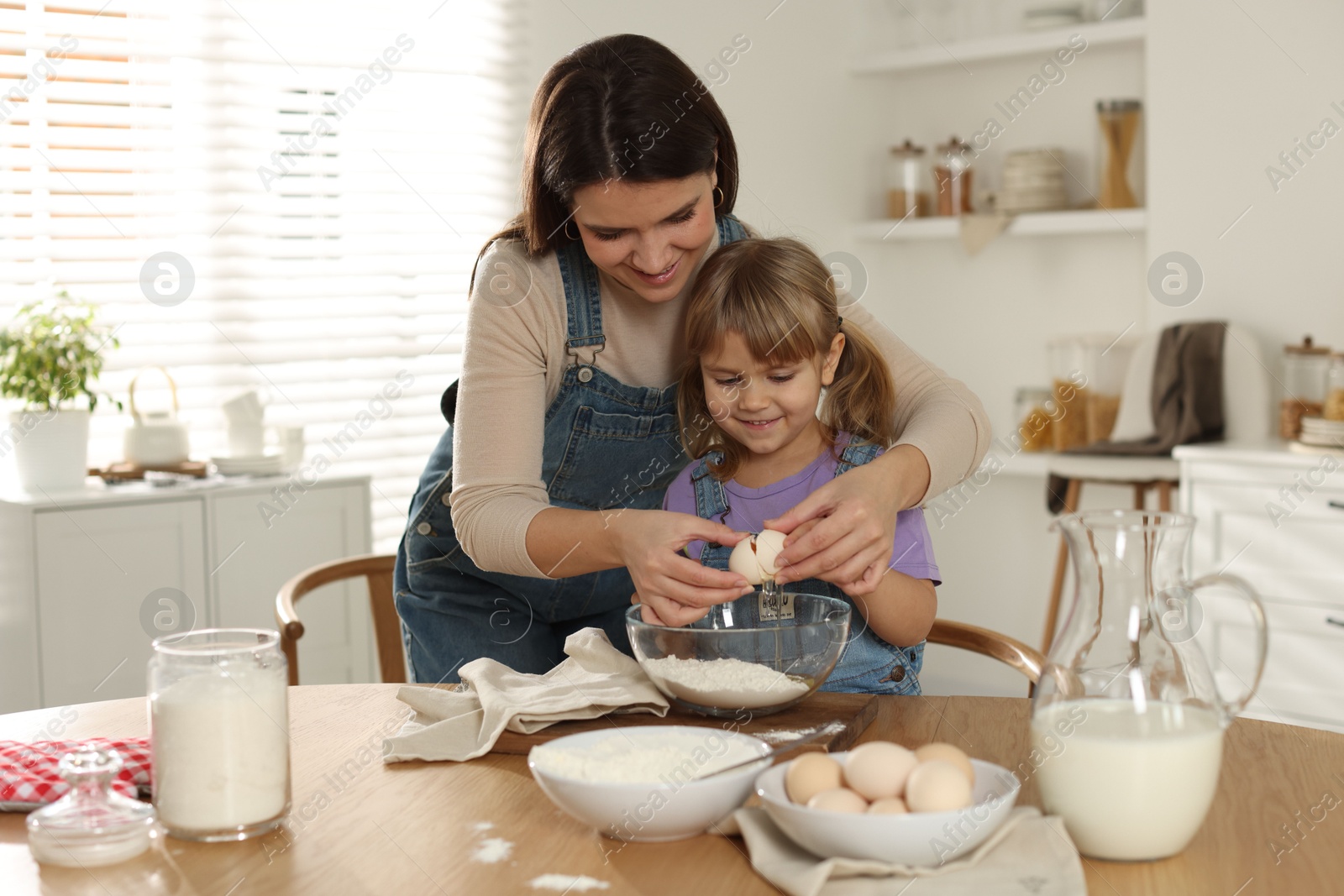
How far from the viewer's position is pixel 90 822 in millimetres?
896

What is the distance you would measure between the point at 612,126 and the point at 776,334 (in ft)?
1.06

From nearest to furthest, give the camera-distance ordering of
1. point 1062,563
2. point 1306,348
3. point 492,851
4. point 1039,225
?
1. point 492,851
2. point 1306,348
3. point 1062,563
4. point 1039,225

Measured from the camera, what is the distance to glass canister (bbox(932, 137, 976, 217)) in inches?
153

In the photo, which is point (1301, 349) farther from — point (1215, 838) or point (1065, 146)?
point (1215, 838)

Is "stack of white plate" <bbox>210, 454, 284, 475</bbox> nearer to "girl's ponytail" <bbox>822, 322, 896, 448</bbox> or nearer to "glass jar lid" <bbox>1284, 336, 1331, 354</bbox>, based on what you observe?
"girl's ponytail" <bbox>822, 322, 896, 448</bbox>

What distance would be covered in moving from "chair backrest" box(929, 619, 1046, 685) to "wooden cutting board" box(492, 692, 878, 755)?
32 cm

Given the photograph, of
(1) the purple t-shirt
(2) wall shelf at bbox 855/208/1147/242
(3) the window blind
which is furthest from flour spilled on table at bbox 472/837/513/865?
(2) wall shelf at bbox 855/208/1147/242

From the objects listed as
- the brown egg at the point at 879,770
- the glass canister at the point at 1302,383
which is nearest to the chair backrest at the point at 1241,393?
the glass canister at the point at 1302,383

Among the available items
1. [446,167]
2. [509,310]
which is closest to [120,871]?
[509,310]

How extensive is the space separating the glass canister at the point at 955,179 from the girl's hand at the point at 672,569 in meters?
2.97

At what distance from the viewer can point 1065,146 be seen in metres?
3.74

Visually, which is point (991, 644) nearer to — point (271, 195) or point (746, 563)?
point (746, 563)

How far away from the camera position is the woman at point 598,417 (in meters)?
1.22

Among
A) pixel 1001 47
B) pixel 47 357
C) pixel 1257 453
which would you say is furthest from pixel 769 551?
pixel 1001 47
